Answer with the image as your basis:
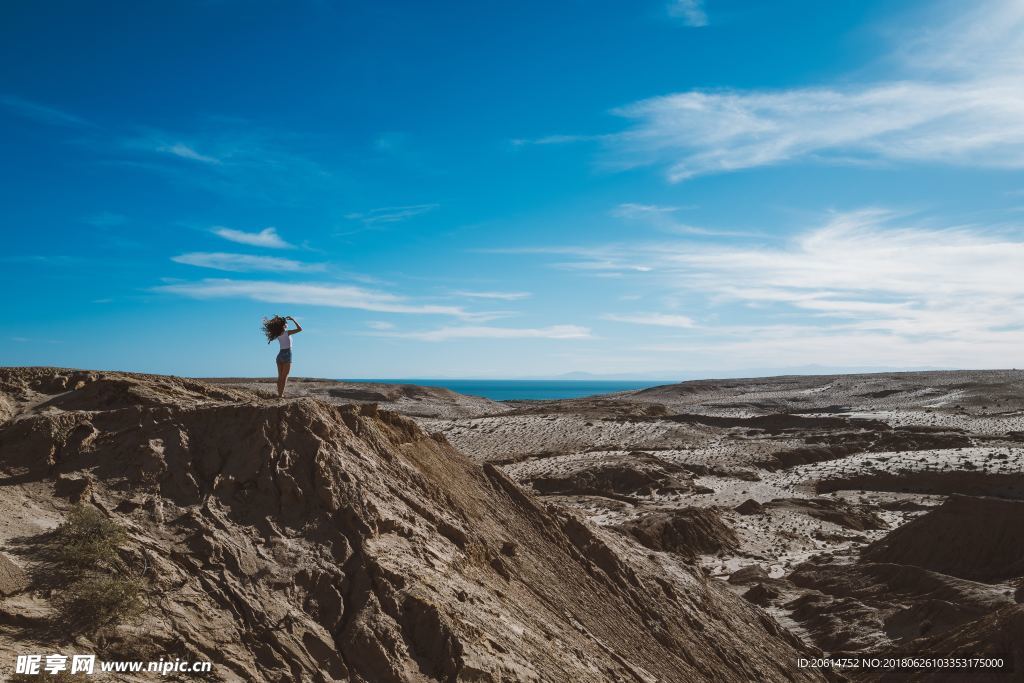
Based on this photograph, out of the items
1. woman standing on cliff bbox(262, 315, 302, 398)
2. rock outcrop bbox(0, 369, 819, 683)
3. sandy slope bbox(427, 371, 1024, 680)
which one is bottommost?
sandy slope bbox(427, 371, 1024, 680)

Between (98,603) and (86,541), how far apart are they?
777 millimetres

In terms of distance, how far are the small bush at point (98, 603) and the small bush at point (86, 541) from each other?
0.73 feet

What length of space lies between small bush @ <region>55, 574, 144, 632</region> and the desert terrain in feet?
0.12

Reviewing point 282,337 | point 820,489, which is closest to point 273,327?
point 282,337

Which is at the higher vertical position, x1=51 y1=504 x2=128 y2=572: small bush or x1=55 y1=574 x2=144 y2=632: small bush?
x1=51 y1=504 x2=128 y2=572: small bush

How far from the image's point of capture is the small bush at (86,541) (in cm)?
621

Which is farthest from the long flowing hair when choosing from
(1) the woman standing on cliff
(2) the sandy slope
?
(2) the sandy slope

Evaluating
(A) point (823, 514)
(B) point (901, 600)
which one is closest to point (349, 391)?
(A) point (823, 514)

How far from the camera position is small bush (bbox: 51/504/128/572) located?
6215 mm

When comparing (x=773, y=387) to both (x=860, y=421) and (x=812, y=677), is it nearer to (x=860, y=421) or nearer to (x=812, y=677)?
(x=860, y=421)

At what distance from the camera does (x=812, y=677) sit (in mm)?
11094

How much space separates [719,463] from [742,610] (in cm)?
2140

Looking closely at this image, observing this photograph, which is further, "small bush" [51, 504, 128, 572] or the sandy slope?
the sandy slope

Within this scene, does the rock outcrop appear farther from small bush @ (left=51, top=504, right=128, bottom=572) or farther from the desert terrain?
small bush @ (left=51, top=504, right=128, bottom=572)
